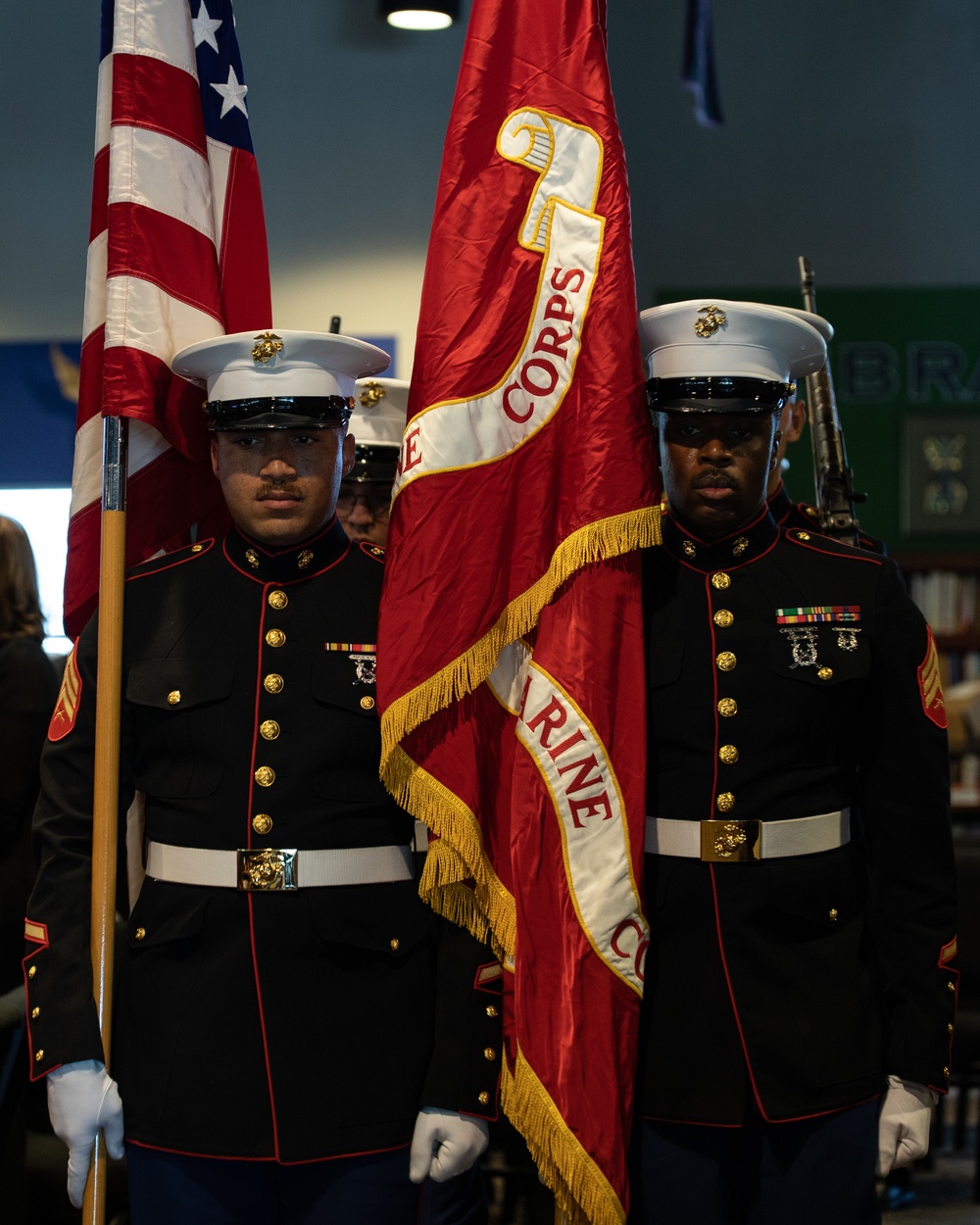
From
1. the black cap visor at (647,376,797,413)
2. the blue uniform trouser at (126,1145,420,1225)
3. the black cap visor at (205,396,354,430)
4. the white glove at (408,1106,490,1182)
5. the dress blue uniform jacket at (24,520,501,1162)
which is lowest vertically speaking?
the blue uniform trouser at (126,1145,420,1225)

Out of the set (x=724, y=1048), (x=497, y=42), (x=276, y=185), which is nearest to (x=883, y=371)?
(x=276, y=185)

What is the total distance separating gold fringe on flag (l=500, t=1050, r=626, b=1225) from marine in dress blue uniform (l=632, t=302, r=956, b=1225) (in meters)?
0.08

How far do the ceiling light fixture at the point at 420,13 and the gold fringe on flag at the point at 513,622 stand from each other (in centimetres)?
372

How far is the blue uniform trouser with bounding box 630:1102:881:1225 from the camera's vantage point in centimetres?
182

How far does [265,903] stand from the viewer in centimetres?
Result: 186

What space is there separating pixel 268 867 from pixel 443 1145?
1.35 feet

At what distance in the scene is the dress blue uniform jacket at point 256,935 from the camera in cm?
182

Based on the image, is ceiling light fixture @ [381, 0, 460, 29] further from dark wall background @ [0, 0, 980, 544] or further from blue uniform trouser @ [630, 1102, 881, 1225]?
blue uniform trouser @ [630, 1102, 881, 1225]

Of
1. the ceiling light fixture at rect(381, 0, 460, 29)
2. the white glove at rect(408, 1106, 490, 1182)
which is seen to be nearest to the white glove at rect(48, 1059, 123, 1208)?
the white glove at rect(408, 1106, 490, 1182)

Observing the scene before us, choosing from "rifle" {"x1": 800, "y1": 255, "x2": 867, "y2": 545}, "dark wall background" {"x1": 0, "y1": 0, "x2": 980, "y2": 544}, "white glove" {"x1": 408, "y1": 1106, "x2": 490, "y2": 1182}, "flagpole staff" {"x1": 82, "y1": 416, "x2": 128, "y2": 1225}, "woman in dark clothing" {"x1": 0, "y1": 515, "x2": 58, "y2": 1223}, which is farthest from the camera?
"dark wall background" {"x1": 0, "y1": 0, "x2": 980, "y2": 544}

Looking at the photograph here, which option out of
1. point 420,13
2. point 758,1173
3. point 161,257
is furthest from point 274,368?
Result: point 420,13

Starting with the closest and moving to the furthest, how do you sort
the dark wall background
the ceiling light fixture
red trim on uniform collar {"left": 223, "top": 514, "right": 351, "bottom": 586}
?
red trim on uniform collar {"left": 223, "top": 514, "right": 351, "bottom": 586} < the ceiling light fixture < the dark wall background

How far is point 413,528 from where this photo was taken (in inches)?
79.1

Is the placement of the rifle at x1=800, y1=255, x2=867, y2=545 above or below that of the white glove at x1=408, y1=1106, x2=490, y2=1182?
above
